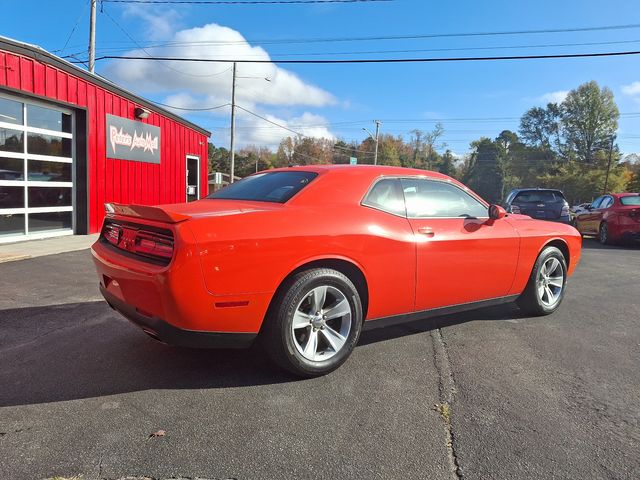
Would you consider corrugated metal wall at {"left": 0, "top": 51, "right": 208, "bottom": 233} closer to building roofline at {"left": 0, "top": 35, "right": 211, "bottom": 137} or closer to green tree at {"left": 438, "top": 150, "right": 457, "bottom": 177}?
building roofline at {"left": 0, "top": 35, "right": 211, "bottom": 137}

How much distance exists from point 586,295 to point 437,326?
9.05 feet

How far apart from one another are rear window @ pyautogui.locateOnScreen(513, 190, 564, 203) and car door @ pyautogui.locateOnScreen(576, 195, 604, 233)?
2586 mm

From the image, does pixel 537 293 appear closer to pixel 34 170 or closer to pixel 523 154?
pixel 34 170

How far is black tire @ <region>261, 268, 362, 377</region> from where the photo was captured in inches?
117

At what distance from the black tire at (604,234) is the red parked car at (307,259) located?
962 cm

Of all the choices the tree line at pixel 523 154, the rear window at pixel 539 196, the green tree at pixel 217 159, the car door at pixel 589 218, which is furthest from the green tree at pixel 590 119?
the rear window at pixel 539 196

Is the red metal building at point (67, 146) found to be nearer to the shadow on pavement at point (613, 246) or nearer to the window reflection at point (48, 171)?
the window reflection at point (48, 171)

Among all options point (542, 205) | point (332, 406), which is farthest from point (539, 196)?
point (332, 406)

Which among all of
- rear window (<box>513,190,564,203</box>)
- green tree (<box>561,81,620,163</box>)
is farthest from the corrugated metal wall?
green tree (<box>561,81,620,163</box>)

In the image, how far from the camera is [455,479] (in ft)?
6.96

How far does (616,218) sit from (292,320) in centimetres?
1171

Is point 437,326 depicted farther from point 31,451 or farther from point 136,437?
point 31,451

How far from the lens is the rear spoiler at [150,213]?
2.82 metres

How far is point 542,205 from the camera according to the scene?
11.2 m
